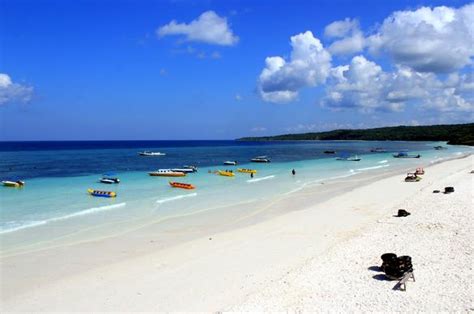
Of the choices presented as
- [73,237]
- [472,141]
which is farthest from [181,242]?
[472,141]

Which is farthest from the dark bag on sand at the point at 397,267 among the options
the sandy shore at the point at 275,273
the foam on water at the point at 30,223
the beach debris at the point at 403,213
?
the foam on water at the point at 30,223

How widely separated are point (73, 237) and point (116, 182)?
990 inches

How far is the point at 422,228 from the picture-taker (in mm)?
18766

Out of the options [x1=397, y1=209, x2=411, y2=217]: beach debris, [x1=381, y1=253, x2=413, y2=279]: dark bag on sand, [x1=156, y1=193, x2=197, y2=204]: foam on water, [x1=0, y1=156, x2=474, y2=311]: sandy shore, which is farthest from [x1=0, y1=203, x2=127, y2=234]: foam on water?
[x1=397, y1=209, x2=411, y2=217]: beach debris

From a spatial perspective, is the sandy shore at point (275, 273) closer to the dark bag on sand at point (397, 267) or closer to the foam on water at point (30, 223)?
the dark bag on sand at point (397, 267)

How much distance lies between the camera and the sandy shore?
1145 cm

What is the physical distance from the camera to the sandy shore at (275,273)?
11453 mm

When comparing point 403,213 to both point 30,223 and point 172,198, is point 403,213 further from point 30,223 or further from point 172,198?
point 30,223

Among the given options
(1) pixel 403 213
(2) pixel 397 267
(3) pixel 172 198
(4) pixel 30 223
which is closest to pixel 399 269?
(2) pixel 397 267

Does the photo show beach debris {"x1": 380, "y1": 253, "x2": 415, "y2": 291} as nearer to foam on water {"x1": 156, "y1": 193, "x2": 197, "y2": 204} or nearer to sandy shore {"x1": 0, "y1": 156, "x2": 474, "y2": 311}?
sandy shore {"x1": 0, "y1": 156, "x2": 474, "y2": 311}

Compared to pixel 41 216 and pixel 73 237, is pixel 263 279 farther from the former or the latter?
pixel 41 216

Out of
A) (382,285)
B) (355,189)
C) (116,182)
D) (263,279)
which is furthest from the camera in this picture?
(116,182)

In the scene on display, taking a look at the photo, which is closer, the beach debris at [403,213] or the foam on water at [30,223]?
the beach debris at [403,213]

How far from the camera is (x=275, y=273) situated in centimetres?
1398
